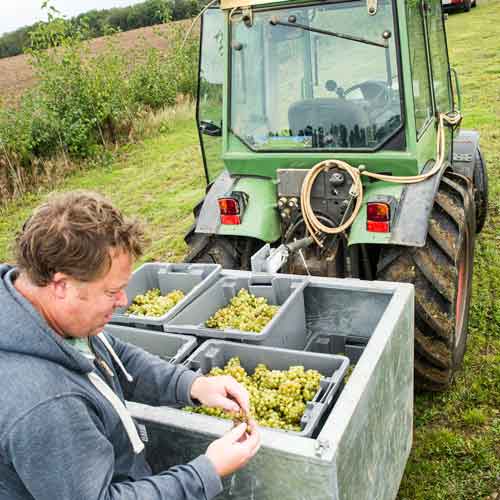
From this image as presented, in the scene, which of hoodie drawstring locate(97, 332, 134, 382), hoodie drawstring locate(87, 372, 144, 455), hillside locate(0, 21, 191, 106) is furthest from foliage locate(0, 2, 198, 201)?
hoodie drawstring locate(87, 372, 144, 455)

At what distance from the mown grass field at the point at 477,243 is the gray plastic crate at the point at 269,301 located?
1.69 feet

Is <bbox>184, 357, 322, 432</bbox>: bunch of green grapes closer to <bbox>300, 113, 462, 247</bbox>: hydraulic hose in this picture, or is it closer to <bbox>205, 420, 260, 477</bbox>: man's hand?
<bbox>205, 420, 260, 477</bbox>: man's hand

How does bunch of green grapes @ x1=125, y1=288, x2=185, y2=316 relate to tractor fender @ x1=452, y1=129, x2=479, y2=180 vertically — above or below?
below

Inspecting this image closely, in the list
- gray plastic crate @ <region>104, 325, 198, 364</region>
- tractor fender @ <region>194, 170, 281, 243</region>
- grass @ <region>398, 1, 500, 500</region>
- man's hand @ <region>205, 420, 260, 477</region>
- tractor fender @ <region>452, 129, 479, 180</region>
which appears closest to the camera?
man's hand @ <region>205, 420, 260, 477</region>

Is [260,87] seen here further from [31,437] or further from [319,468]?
[31,437]

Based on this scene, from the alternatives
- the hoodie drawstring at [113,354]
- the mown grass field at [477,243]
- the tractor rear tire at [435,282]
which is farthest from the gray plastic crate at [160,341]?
the tractor rear tire at [435,282]

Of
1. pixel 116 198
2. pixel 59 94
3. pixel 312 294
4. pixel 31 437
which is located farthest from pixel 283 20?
pixel 59 94

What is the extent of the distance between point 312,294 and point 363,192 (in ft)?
2.91

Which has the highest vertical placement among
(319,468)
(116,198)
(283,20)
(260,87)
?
(283,20)

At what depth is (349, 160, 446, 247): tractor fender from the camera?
113 inches

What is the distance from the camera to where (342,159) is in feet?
10.3

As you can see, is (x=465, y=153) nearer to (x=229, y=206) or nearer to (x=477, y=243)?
(x=477, y=243)

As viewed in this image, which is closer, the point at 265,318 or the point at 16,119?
the point at 265,318

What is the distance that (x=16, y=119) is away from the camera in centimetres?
879
